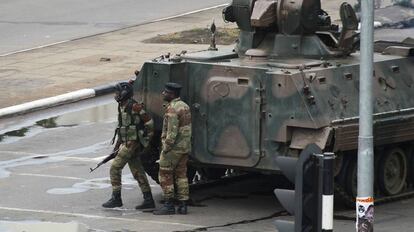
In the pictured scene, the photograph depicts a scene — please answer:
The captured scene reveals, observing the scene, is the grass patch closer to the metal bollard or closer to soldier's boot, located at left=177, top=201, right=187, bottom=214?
soldier's boot, located at left=177, top=201, right=187, bottom=214

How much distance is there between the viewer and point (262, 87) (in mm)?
15312

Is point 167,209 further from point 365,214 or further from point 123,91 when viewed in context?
point 365,214

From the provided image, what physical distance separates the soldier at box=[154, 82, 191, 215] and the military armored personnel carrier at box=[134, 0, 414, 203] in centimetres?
56

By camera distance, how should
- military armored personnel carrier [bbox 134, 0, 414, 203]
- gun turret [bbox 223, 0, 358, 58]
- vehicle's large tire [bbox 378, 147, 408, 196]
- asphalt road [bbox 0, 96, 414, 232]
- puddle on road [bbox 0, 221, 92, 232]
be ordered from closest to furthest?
puddle on road [bbox 0, 221, 92, 232]
asphalt road [bbox 0, 96, 414, 232]
military armored personnel carrier [bbox 134, 0, 414, 203]
vehicle's large tire [bbox 378, 147, 408, 196]
gun turret [bbox 223, 0, 358, 58]

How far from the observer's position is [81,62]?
88.1ft

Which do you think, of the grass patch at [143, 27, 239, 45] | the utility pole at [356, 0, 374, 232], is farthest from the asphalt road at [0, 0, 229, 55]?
the utility pole at [356, 0, 374, 232]

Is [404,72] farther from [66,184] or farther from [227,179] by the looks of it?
[66,184]

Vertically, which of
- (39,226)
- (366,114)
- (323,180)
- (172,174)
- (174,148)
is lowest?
(39,226)

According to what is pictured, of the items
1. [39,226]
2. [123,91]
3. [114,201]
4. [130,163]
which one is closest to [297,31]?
[123,91]

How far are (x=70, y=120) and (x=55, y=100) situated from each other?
111 centimetres

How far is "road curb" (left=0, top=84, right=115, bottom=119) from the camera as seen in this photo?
22.4 m

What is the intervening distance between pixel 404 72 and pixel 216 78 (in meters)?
2.66

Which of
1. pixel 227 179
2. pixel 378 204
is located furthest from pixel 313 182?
pixel 227 179

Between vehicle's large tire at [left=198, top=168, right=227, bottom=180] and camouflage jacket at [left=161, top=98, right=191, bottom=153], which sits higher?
camouflage jacket at [left=161, top=98, right=191, bottom=153]
